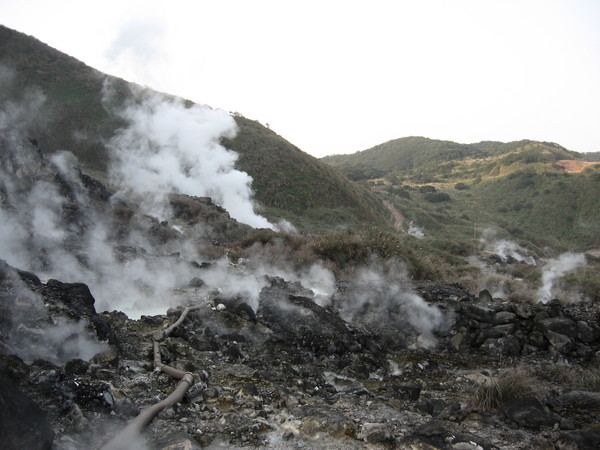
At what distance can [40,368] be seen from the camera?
385 centimetres

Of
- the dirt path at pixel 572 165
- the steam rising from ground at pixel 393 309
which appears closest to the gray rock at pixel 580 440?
the steam rising from ground at pixel 393 309

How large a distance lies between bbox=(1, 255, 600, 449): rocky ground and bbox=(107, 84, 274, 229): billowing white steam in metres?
11.3

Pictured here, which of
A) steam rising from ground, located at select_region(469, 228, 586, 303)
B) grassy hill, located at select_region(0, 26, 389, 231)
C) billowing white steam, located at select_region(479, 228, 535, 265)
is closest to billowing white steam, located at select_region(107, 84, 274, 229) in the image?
grassy hill, located at select_region(0, 26, 389, 231)

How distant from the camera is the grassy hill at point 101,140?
24.2m

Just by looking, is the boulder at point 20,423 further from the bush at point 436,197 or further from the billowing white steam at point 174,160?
the bush at point 436,197

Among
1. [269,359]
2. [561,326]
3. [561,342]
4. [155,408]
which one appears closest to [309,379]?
[269,359]

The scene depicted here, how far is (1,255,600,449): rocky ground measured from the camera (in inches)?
138

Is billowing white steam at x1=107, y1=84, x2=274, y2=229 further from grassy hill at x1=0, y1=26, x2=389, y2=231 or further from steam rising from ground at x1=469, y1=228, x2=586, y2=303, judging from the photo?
steam rising from ground at x1=469, y1=228, x2=586, y2=303

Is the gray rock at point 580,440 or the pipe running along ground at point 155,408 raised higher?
the pipe running along ground at point 155,408

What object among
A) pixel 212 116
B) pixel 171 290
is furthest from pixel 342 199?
pixel 171 290

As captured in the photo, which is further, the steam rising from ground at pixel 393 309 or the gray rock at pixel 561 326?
the steam rising from ground at pixel 393 309

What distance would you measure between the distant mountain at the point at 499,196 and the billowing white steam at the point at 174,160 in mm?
12421

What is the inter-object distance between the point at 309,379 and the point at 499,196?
156ft

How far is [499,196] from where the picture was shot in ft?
155
